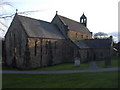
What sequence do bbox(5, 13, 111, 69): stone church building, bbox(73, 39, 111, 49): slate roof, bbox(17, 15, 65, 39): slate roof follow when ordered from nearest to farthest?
bbox(5, 13, 111, 69): stone church building → bbox(17, 15, 65, 39): slate roof → bbox(73, 39, 111, 49): slate roof

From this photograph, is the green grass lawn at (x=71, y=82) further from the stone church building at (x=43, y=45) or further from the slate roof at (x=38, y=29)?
the slate roof at (x=38, y=29)

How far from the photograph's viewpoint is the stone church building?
34969 millimetres

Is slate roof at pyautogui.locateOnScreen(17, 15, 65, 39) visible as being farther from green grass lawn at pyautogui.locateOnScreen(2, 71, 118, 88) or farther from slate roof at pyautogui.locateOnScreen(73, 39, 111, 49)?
green grass lawn at pyautogui.locateOnScreen(2, 71, 118, 88)

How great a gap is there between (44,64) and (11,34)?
10.5m

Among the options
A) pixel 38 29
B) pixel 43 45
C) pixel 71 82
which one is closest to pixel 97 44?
pixel 43 45

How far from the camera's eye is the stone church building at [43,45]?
3497cm

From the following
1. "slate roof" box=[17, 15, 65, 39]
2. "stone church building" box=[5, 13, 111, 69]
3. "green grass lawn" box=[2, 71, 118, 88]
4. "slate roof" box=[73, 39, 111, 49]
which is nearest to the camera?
"green grass lawn" box=[2, 71, 118, 88]

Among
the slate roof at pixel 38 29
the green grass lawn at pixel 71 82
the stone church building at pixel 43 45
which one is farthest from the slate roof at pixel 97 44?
the green grass lawn at pixel 71 82

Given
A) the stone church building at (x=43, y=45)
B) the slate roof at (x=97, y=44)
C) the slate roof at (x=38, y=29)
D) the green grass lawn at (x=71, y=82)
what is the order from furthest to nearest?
the slate roof at (x=97, y=44) → the slate roof at (x=38, y=29) → the stone church building at (x=43, y=45) → the green grass lawn at (x=71, y=82)

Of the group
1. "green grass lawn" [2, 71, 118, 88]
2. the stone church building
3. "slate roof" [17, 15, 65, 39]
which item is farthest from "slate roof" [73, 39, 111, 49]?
"green grass lawn" [2, 71, 118, 88]

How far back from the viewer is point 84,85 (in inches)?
657

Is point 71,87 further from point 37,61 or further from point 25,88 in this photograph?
point 37,61

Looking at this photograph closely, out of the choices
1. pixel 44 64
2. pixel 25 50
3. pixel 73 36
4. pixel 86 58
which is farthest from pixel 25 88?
pixel 73 36

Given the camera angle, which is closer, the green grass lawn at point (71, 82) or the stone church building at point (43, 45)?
the green grass lawn at point (71, 82)
